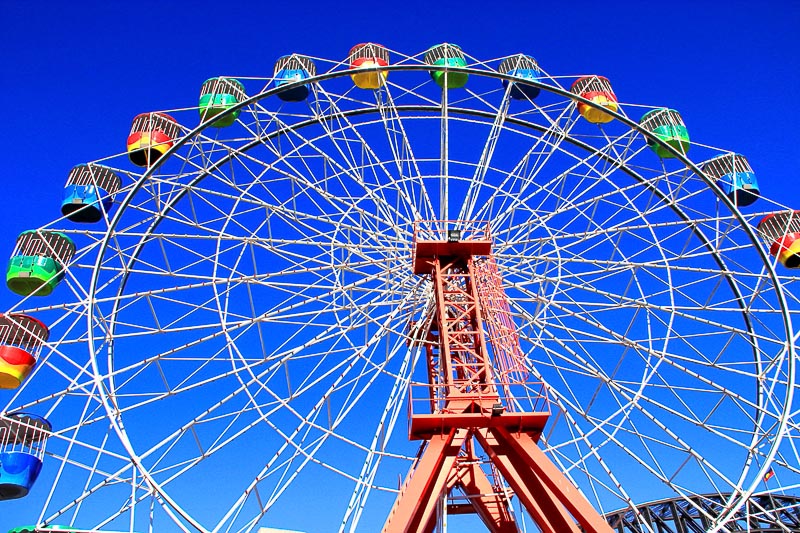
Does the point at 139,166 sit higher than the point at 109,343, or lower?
higher

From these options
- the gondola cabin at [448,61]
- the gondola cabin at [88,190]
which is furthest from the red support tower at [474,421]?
the gondola cabin at [88,190]

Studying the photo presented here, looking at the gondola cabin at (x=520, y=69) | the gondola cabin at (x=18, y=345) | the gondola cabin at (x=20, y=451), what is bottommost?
the gondola cabin at (x=20, y=451)

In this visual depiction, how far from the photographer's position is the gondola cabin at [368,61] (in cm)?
1516

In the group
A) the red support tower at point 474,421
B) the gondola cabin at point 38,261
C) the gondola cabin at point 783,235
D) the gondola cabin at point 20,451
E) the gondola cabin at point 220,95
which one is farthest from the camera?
the gondola cabin at point 220,95

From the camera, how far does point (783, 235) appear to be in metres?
15.3

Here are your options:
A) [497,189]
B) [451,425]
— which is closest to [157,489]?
[451,425]

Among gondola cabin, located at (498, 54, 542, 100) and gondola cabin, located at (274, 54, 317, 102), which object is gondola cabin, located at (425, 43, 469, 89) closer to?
gondola cabin, located at (498, 54, 542, 100)

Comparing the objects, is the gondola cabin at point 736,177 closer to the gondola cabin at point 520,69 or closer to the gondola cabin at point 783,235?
the gondola cabin at point 783,235

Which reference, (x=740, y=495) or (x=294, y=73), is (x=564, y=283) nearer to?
(x=740, y=495)

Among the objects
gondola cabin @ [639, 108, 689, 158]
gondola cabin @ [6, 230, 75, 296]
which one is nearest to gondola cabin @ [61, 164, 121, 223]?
gondola cabin @ [6, 230, 75, 296]

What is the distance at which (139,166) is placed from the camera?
15.4 metres

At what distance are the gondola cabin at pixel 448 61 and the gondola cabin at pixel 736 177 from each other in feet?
19.5

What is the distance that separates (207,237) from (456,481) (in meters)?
6.49

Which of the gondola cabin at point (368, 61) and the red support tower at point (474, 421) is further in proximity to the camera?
the gondola cabin at point (368, 61)
